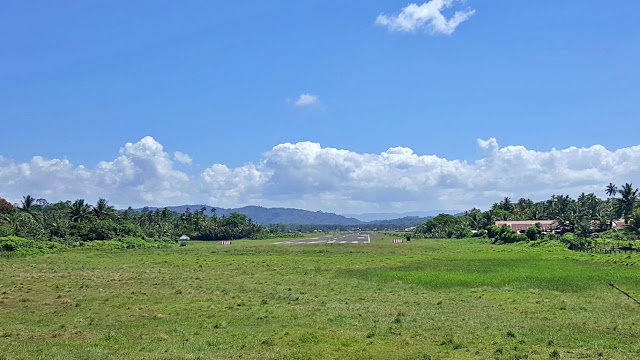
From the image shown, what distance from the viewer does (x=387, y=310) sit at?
90.6 feet

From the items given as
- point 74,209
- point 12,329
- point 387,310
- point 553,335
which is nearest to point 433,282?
point 387,310

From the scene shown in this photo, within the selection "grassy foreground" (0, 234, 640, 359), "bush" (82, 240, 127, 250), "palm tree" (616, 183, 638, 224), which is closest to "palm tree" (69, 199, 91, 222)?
"bush" (82, 240, 127, 250)

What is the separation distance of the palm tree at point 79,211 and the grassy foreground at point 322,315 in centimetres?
7088

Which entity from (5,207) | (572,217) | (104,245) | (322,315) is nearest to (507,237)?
(572,217)

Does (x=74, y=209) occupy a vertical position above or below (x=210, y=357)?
above

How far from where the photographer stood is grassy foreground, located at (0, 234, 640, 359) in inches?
728

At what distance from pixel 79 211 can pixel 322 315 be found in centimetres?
10665

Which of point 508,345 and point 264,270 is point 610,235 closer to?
point 264,270

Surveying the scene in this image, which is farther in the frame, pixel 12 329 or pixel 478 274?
Result: pixel 478 274

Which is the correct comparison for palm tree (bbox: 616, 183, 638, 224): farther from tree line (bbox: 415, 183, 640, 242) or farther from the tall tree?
the tall tree

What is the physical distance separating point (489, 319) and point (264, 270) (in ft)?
107

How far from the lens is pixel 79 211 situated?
115 metres

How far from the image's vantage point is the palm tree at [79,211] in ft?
374

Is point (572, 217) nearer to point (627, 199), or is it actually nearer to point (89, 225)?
point (627, 199)
